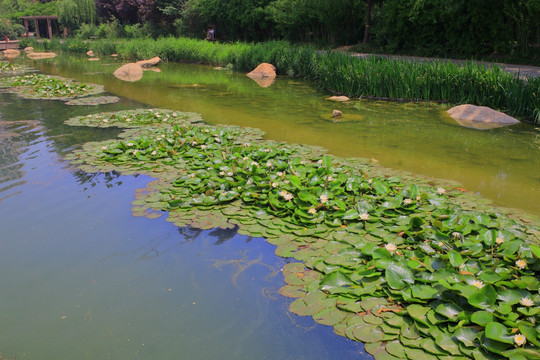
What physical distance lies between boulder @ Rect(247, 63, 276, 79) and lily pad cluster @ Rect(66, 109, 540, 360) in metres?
9.28

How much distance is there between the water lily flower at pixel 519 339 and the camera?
225 cm

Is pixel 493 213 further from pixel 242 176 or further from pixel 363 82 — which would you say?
pixel 363 82

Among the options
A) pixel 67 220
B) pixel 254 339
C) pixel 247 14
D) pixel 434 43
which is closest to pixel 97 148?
pixel 67 220

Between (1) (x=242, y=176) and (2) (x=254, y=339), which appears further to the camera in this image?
(1) (x=242, y=176)

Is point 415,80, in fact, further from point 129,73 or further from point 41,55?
point 41,55

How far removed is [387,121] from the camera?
27.2ft

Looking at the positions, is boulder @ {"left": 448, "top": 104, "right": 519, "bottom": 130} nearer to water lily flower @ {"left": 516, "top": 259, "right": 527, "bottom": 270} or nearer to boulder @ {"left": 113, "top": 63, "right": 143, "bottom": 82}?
water lily flower @ {"left": 516, "top": 259, "right": 527, "bottom": 270}

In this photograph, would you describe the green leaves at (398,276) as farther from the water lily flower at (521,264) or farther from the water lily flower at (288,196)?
the water lily flower at (288,196)

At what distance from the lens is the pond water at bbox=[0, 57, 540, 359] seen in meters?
2.62

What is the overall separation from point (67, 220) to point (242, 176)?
183cm

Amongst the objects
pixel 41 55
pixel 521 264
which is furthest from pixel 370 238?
pixel 41 55

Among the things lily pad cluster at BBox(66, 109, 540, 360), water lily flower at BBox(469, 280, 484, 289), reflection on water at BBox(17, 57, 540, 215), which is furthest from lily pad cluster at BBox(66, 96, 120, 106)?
water lily flower at BBox(469, 280, 484, 289)

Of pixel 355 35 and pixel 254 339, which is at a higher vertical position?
pixel 355 35

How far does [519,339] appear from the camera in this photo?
227 centimetres
